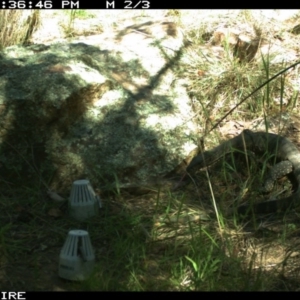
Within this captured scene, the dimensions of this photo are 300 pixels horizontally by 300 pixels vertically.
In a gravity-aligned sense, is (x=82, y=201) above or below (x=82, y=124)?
below

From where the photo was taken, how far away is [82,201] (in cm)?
393

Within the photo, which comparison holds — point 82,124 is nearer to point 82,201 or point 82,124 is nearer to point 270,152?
point 82,201

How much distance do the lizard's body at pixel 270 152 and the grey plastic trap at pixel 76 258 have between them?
102 centimetres

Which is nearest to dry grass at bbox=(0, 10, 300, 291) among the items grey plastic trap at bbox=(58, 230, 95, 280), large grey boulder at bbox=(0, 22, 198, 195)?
grey plastic trap at bbox=(58, 230, 95, 280)

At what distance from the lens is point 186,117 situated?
489cm

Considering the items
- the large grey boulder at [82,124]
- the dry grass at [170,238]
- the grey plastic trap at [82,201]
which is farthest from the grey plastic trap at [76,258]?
the large grey boulder at [82,124]

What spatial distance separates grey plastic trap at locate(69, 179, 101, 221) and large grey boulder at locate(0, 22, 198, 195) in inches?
13.0

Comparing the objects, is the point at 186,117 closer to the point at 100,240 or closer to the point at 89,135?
the point at 89,135

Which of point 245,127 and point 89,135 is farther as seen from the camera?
point 245,127

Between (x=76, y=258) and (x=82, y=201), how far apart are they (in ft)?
2.13

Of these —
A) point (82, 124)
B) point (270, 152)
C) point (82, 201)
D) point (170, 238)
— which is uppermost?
point (82, 124)

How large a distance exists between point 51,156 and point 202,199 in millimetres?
1000

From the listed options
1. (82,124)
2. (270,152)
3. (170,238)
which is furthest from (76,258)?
(270,152)
